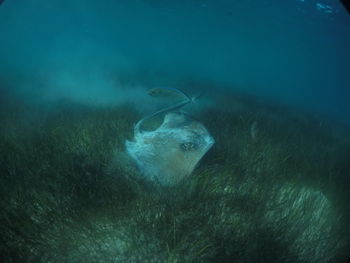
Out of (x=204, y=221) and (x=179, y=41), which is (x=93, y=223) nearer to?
(x=204, y=221)

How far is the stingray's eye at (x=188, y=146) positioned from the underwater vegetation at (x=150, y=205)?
1.51ft

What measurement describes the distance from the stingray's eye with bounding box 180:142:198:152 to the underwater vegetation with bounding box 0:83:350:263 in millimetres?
459

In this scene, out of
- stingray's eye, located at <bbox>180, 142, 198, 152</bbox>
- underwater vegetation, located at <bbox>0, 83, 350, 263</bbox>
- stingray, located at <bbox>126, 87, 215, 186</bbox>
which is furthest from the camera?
stingray's eye, located at <bbox>180, 142, 198, 152</bbox>

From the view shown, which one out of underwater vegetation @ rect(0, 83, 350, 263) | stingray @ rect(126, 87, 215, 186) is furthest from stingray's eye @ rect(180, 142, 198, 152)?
underwater vegetation @ rect(0, 83, 350, 263)

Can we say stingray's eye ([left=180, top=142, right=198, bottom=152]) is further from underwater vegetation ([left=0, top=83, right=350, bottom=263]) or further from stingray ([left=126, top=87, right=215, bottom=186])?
underwater vegetation ([left=0, top=83, right=350, bottom=263])

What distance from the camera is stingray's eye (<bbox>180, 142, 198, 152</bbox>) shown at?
4.06 m

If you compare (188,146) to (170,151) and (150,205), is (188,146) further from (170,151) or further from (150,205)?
(150,205)

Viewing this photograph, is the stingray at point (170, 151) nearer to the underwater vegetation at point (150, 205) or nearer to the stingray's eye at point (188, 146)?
the stingray's eye at point (188, 146)

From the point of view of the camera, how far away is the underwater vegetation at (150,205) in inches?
Answer: 119

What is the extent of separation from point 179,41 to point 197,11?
58.3 meters

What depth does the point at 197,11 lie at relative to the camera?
3681cm

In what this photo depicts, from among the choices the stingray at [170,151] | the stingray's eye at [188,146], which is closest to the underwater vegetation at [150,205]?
the stingray at [170,151]

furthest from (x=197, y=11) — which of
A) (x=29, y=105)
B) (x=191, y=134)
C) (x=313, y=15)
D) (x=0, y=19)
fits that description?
(x=0, y=19)

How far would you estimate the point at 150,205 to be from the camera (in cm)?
354
